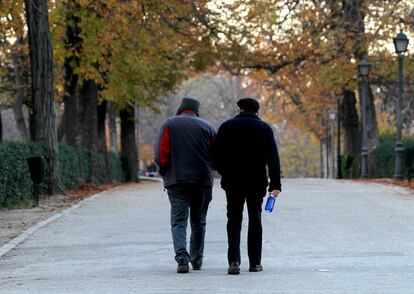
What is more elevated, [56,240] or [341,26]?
[341,26]

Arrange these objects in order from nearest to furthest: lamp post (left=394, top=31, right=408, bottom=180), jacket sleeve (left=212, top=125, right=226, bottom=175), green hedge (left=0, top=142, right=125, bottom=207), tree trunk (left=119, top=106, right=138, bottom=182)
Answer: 1. jacket sleeve (left=212, top=125, right=226, bottom=175)
2. green hedge (left=0, top=142, right=125, bottom=207)
3. lamp post (left=394, top=31, right=408, bottom=180)
4. tree trunk (left=119, top=106, right=138, bottom=182)

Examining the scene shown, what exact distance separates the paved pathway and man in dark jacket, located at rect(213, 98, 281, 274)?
388 millimetres

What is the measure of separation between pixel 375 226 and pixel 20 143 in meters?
10.2

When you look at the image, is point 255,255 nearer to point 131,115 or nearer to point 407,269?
point 407,269

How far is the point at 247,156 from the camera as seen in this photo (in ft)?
38.5

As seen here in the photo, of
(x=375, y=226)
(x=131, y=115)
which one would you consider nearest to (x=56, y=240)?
(x=375, y=226)

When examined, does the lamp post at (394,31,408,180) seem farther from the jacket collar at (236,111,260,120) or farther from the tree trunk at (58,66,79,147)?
the jacket collar at (236,111,260,120)

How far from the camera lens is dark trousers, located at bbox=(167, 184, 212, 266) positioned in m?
12.0

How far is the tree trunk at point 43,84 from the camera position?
29297 millimetres

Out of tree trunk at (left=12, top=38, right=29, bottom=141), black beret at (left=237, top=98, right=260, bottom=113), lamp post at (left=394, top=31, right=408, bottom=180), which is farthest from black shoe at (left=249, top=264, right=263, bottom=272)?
tree trunk at (left=12, top=38, right=29, bottom=141)

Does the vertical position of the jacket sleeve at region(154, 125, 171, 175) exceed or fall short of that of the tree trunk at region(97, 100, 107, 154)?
it falls short

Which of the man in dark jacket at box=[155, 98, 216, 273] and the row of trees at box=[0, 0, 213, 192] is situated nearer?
the man in dark jacket at box=[155, 98, 216, 273]

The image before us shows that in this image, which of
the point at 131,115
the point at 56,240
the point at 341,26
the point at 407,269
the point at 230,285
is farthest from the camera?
the point at 131,115

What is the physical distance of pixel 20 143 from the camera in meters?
25.5
